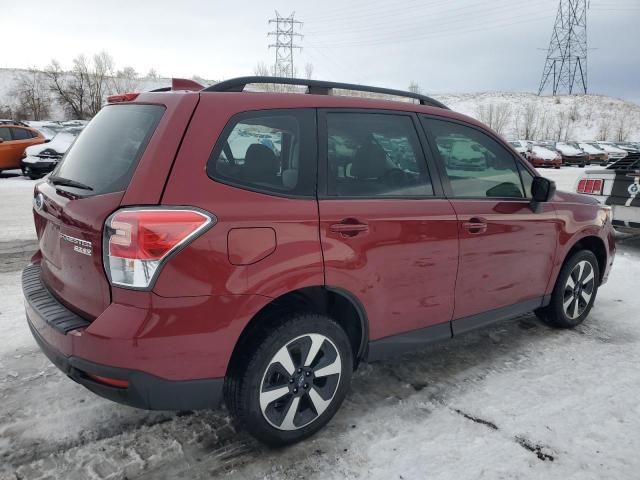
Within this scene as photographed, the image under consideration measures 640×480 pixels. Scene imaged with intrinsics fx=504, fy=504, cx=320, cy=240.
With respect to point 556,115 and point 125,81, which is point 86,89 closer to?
point 125,81

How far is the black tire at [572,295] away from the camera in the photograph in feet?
13.5

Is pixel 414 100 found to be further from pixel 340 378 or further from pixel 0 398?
pixel 0 398

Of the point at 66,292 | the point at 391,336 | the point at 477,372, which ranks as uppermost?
the point at 66,292

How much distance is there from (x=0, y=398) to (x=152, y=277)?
169cm

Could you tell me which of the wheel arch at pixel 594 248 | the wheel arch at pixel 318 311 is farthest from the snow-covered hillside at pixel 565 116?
the wheel arch at pixel 318 311

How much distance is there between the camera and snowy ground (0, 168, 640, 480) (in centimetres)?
241

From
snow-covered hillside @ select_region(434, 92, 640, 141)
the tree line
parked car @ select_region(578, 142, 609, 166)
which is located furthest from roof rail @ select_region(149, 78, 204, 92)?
snow-covered hillside @ select_region(434, 92, 640, 141)

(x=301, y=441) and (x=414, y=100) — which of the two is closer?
(x=301, y=441)

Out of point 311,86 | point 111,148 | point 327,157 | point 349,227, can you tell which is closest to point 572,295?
point 349,227

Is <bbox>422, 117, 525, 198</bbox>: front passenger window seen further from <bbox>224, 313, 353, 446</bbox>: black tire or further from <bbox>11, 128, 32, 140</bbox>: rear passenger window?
<bbox>11, 128, 32, 140</bbox>: rear passenger window

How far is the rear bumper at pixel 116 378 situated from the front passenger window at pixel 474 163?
1.91 m

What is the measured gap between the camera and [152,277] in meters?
2.06

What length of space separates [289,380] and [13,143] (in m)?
16.6

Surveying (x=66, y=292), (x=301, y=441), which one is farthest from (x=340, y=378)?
(x=66, y=292)
